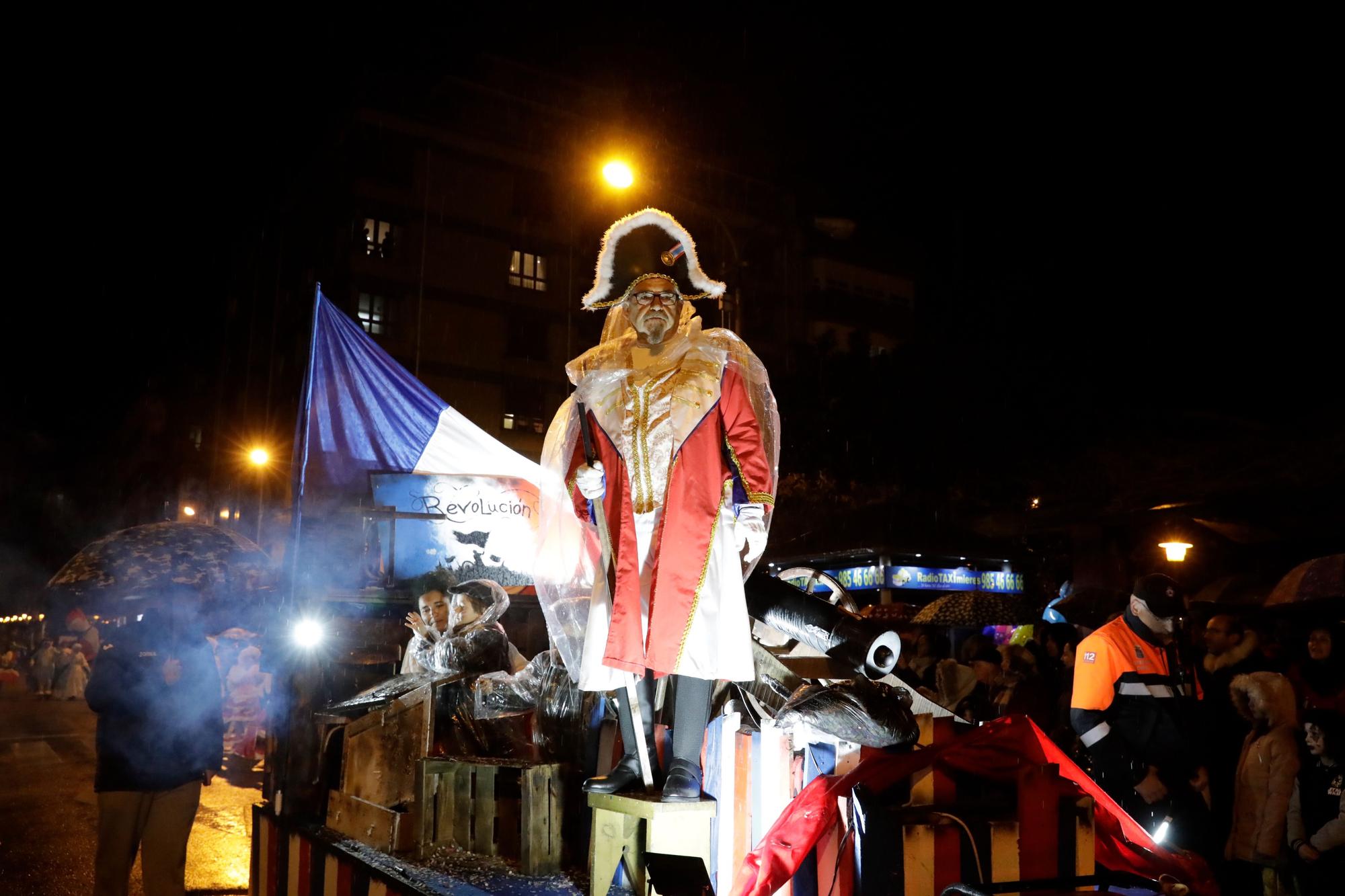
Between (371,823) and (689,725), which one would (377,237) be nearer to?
(371,823)

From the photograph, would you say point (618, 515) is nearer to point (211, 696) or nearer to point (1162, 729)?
point (211, 696)

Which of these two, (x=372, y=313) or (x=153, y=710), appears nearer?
(x=153, y=710)

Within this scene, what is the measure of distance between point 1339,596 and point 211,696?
945 cm

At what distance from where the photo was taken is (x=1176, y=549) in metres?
14.5

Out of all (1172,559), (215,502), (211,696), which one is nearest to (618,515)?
(211,696)

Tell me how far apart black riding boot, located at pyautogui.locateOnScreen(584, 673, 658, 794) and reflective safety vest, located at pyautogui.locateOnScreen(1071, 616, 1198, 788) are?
307 cm

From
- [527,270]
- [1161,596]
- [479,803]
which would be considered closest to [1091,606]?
[1161,596]

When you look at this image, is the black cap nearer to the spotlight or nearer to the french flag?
the french flag

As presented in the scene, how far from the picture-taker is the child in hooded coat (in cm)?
565

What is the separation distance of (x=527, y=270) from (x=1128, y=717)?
35552mm

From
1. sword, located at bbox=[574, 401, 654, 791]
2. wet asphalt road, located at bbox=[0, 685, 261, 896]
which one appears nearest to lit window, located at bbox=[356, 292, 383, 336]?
wet asphalt road, located at bbox=[0, 685, 261, 896]

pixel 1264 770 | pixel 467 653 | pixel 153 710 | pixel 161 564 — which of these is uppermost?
pixel 161 564

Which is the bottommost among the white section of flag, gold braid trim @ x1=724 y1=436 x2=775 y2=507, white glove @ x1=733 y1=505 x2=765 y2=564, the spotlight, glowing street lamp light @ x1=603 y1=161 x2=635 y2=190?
the spotlight

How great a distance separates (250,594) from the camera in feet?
20.6
